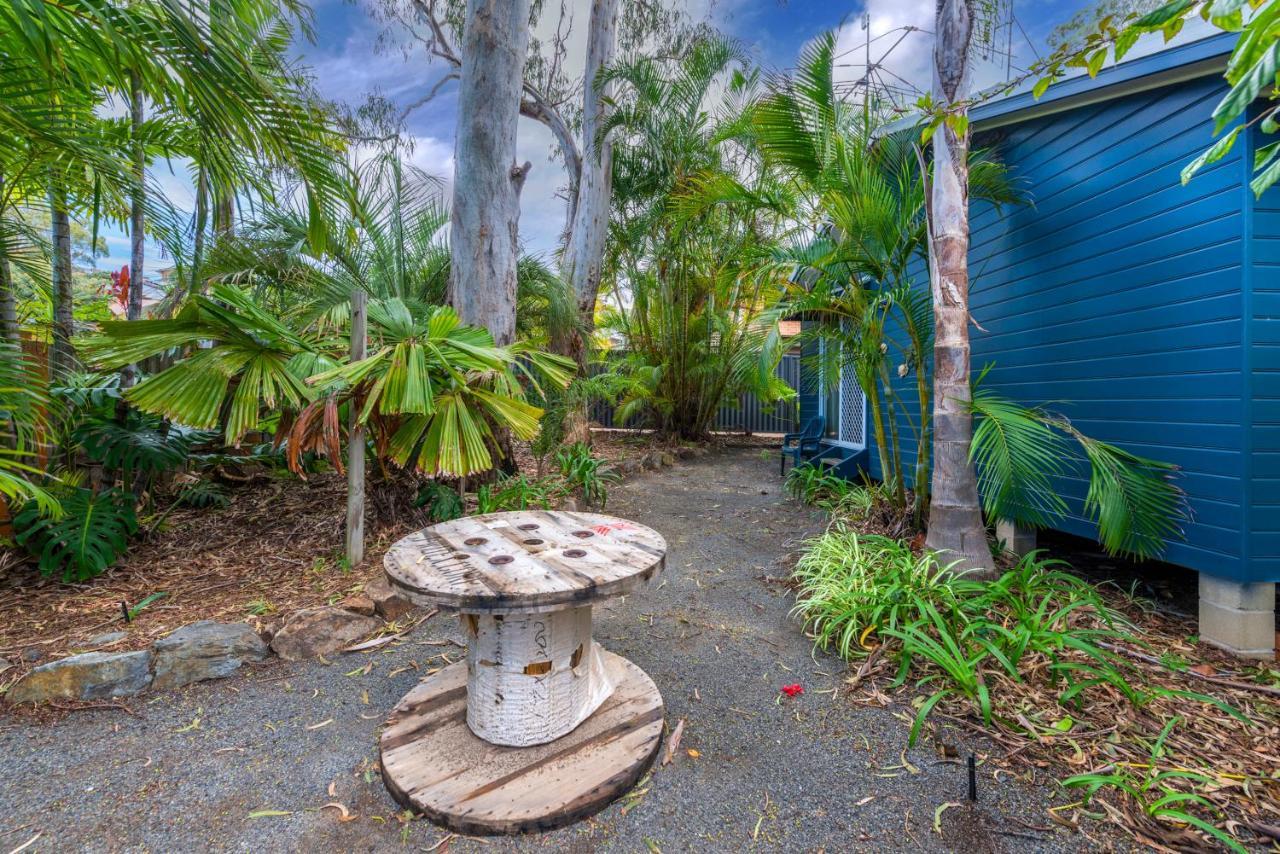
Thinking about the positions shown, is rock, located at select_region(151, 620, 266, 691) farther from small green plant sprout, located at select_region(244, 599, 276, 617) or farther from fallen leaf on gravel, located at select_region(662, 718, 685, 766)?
fallen leaf on gravel, located at select_region(662, 718, 685, 766)

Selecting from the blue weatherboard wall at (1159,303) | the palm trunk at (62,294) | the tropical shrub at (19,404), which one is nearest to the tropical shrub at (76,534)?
the tropical shrub at (19,404)

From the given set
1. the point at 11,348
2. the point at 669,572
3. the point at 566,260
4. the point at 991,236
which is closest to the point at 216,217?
the point at 11,348

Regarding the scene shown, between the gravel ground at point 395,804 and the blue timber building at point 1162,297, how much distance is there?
1.82 m

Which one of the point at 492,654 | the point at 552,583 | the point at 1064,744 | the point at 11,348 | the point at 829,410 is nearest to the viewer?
the point at 552,583

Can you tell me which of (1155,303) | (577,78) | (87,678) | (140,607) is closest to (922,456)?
(1155,303)

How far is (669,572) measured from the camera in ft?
11.2

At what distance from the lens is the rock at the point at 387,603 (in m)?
2.56

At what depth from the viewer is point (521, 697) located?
63.6 inches

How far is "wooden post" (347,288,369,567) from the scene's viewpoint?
280 cm

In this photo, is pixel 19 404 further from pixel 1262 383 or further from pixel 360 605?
pixel 1262 383

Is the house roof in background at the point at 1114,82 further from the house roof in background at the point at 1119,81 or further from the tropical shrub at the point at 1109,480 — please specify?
the tropical shrub at the point at 1109,480

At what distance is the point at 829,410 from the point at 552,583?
706cm

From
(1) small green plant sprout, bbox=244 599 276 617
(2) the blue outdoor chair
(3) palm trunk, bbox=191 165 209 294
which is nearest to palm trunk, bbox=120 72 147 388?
(3) palm trunk, bbox=191 165 209 294

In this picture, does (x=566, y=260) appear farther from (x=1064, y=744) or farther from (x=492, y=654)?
(x=1064, y=744)
